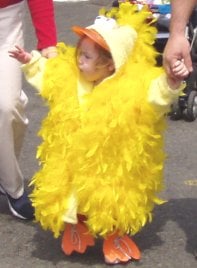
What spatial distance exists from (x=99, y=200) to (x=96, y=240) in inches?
20.3

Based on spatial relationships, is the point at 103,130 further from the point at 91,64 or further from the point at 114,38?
the point at 114,38

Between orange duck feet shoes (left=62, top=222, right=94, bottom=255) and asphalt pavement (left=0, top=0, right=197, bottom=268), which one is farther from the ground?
orange duck feet shoes (left=62, top=222, right=94, bottom=255)

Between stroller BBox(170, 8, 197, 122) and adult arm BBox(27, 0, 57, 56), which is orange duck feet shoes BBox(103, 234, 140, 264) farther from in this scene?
stroller BBox(170, 8, 197, 122)

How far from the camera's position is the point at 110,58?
3.98 metres

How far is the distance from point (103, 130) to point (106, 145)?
0.07 m

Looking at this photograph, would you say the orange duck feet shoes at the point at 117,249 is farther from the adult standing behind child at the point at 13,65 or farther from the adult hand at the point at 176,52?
the adult hand at the point at 176,52

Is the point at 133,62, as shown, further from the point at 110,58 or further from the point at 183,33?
the point at 183,33

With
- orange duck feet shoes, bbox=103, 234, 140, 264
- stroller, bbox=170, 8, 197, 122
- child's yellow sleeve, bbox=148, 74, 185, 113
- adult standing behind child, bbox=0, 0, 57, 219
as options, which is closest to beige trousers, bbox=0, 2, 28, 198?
adult standing behind child, bbox=0, 0, 57, 219

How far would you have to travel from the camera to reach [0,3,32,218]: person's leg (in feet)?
14.4

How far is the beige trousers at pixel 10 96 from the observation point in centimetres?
439

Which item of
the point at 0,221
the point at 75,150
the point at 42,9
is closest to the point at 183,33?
the point at 75,150

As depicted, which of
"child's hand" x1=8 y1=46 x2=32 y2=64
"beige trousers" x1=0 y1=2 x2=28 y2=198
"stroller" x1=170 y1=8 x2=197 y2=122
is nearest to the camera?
"child's hand" x1=8 y1=46 x2=32 y2=64

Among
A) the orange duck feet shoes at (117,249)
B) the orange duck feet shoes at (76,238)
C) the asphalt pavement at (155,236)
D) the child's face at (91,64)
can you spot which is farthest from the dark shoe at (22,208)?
the child's face at (91,64)

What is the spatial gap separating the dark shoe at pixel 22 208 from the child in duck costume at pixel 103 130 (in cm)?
60
